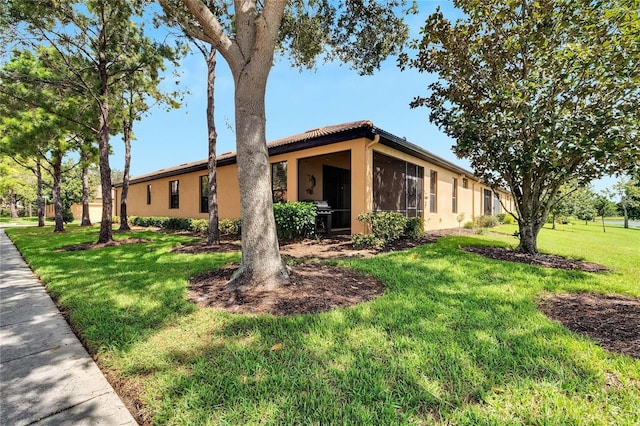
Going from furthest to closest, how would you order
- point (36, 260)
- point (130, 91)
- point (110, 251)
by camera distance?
point (130, 91)
point (110, 251)
point (36, 260)

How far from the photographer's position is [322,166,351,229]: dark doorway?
13.0 meters

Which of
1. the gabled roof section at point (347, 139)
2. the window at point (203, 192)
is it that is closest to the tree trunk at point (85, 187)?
the window at point (203, 192)

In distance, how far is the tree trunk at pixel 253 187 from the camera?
4.14 metres

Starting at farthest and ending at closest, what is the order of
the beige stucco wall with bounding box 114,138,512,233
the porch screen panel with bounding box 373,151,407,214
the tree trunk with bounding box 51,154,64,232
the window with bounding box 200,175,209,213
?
the window with bounding box 200,175,209,213, the tree trunk with bounding box 51,154,64,232, the porch screen panel with bounding box 373,151,407,214, the beige stucco wall with bounding box 114,138,512,233

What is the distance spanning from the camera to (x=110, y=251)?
311 inches

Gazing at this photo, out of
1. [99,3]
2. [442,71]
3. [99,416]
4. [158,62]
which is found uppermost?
[99,3]

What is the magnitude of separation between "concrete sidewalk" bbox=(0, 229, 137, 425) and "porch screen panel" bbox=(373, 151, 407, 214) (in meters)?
8.04

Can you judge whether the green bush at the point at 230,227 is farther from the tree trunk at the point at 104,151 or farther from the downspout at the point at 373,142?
the downspout at the point at 373,142

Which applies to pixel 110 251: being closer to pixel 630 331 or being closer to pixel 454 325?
pixel 454 325

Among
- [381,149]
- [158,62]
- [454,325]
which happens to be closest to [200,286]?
[454,325]

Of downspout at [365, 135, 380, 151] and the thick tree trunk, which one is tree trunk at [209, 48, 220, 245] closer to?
the thick tree trunk

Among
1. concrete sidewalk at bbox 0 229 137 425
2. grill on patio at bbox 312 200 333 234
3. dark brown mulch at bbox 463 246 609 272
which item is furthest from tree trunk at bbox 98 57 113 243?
dark brown mulch at bbox 463 246 609 272

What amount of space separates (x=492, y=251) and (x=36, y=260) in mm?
11237

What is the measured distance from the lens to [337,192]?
13.7 meters
